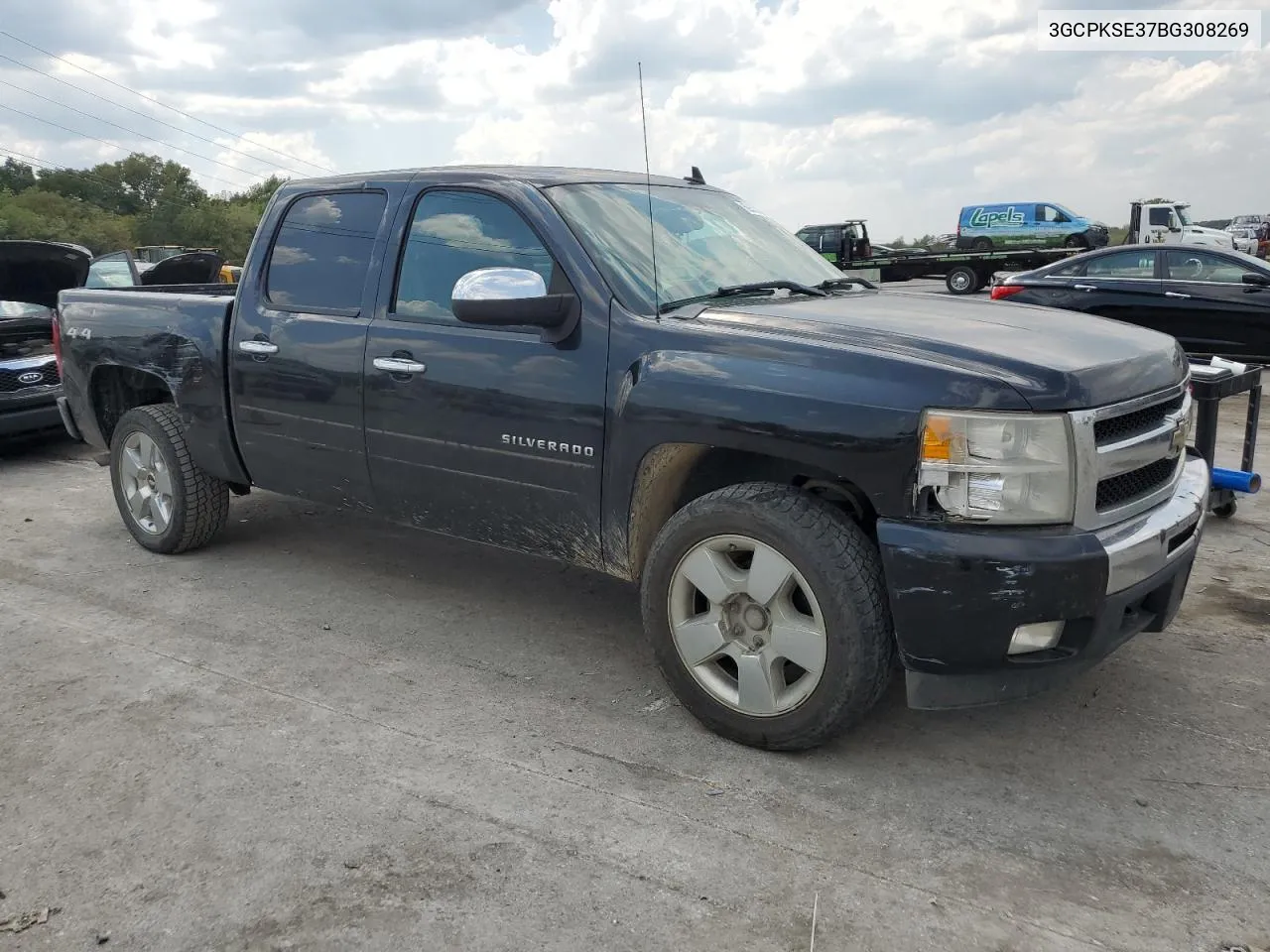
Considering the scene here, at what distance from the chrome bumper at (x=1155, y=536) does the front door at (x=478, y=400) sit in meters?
1.61

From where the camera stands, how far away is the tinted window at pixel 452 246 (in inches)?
149

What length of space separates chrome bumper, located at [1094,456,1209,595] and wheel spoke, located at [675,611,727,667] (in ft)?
3.72

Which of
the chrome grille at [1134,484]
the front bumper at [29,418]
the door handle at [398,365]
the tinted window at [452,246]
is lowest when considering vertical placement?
the front bumper at [29,418]

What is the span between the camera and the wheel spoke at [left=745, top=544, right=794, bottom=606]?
3047 mm

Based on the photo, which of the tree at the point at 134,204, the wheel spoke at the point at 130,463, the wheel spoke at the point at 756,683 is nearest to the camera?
the wheel spoke at the point at 756,683

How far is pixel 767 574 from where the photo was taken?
10.1 feet

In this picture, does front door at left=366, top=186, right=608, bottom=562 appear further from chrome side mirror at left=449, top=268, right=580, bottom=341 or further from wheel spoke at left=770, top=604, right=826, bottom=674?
wheel spoke at left=770, top=604, right=826, bottom=674

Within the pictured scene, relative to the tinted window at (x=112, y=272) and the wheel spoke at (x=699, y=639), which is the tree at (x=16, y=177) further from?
the wheel spoke at (x=699, y=639)

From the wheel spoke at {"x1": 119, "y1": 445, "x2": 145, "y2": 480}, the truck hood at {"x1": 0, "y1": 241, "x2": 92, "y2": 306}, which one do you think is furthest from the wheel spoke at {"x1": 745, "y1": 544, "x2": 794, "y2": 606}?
the truck hood at {"x1": 0, "y1": 241, "x2": 92, "y2": 306}

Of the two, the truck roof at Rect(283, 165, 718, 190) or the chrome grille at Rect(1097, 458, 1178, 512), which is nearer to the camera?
the chrome grille at Rect(1097, 458, 1178, 512)

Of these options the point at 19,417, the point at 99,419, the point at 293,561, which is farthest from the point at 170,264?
the point at 293,561

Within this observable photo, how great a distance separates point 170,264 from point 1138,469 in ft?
26.9

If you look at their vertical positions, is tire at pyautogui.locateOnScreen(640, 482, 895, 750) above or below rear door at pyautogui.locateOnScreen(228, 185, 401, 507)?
below

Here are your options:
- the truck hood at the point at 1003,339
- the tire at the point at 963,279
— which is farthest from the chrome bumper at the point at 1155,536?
the tire at the point at 963,279
